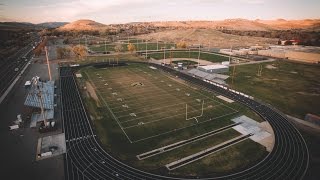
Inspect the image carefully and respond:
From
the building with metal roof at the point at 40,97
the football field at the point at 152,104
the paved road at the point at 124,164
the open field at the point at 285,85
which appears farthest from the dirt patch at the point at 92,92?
the open field at the point at 285,85

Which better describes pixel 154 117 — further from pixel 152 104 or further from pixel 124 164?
pixel 124 164

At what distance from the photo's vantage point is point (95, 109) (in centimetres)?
5216

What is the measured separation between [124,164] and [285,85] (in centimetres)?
6102

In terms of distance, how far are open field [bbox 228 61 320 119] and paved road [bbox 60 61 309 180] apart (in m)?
8.83

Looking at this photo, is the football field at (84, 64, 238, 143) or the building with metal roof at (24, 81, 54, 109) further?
the building with metal roof at (24, 81, 54, 109)

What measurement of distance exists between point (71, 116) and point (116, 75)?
115ft

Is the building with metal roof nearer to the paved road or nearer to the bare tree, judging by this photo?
the paved road

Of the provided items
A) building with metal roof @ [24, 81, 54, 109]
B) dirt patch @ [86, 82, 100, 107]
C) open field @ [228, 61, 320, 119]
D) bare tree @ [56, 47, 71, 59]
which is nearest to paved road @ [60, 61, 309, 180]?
building with metal roof @ [24, 81, 54, 109]

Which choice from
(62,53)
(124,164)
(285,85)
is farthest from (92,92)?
(285,85)

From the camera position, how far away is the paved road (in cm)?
3128

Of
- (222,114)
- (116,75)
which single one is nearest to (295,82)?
(222,114)

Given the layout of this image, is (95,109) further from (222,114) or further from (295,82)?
(295,82)

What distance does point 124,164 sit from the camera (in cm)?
3344

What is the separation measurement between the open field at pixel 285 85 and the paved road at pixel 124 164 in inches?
348
